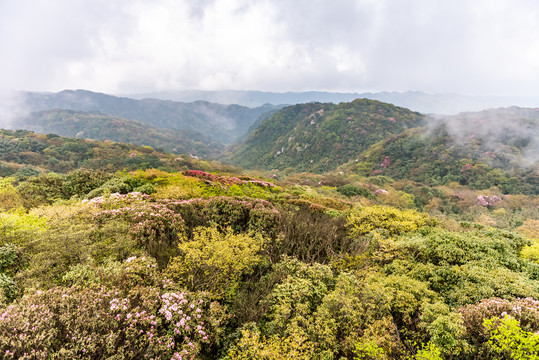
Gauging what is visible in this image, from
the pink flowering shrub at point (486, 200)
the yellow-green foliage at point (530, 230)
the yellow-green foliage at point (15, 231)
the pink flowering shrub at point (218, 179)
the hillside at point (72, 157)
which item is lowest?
the pink flowering shrub at point (486, 200)

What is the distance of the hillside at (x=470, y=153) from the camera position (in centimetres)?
3550

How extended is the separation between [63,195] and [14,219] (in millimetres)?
8377

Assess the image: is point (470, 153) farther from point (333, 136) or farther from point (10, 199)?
point (10, 199)

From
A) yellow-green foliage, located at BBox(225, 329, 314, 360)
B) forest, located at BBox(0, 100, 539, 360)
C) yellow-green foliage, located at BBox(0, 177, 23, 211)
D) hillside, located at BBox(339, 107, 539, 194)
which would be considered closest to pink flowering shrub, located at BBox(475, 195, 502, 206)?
hillside, located at BBox(339, 107, 539, 194)

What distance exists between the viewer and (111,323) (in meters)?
3.70

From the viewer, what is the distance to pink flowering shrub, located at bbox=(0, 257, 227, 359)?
3150mm

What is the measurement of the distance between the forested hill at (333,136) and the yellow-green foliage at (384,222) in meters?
49.9

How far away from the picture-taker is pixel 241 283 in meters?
6.93

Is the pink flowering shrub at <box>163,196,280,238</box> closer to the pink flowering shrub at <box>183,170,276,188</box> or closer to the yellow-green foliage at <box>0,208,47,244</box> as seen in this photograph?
the yellow-green foliage at <box>0,208,47,244</box>

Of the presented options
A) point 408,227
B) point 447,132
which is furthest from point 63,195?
point 447,132

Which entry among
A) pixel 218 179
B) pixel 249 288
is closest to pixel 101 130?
pixel 218 179

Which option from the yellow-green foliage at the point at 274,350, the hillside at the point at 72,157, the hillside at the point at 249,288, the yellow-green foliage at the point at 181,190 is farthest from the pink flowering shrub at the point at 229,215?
the hillside at the point at 72,157

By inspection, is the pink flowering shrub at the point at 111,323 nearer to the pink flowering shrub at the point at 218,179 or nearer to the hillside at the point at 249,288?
the hillside at the point at 249,288

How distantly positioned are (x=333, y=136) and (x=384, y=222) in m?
61.9
